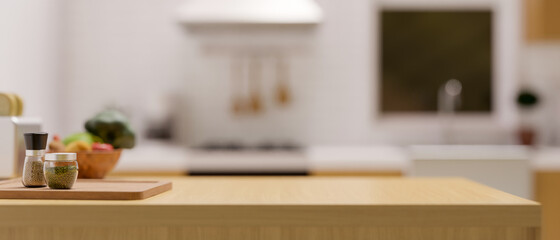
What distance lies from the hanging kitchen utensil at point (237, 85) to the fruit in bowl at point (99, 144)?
2.06 m

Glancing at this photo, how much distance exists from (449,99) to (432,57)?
13.1 inches

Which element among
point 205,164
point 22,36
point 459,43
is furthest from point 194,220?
point 459,43

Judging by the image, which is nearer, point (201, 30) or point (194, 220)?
point (194, 220)

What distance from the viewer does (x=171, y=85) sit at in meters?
4.04

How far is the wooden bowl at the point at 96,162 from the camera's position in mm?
1748

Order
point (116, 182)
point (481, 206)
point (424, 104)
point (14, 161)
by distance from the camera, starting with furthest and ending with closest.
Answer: point (424, 104) → point (14, 161) → point (116, 182) → point (481, 206)

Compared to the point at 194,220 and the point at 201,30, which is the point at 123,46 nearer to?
the point at 201,30

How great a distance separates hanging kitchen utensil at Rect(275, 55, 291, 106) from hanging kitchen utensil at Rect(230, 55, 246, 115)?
250 mm

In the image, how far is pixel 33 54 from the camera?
3643mm

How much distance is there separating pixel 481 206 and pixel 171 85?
9.85ft

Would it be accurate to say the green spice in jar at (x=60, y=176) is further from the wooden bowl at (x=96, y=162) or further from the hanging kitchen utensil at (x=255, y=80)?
the hanging kitchen utensil at (x=255, y=80)

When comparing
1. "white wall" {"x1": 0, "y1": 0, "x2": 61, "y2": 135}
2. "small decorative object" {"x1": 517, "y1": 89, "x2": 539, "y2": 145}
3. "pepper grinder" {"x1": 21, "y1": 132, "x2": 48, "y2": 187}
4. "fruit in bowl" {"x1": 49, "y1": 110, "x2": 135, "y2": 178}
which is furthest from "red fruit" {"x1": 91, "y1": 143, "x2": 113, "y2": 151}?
"small decorative object" {"x1": 517, "y1": 89, "x2": 539, "y2": 145}

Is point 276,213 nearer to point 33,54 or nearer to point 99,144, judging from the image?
point 99,144

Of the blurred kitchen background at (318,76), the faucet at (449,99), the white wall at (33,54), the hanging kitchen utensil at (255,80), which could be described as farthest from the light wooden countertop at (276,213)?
the faucet at (449,99)
